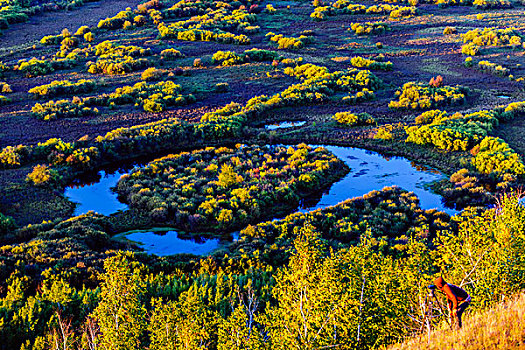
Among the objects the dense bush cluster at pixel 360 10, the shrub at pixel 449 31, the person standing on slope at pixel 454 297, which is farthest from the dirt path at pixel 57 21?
the person standing on slope at pixel 454 297

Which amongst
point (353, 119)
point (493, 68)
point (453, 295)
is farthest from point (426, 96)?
point (453, 295)

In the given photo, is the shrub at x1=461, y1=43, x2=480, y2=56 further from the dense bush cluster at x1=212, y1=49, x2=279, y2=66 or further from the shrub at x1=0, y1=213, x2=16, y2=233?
the shrub at x1=0, y1=213, x2=16, y2=233

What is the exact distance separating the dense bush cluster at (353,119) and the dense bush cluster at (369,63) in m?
18.3

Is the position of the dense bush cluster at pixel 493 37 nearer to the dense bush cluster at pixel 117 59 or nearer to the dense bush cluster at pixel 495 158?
the dense bush cluster at pixel 495 158

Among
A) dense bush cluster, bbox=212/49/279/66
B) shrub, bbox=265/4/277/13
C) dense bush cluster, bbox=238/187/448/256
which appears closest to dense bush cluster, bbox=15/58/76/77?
dense bush cluster, bbox=212/49/279/66

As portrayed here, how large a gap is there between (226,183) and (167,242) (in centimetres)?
711

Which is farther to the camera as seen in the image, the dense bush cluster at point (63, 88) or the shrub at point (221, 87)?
the shrub at point (221, 87)

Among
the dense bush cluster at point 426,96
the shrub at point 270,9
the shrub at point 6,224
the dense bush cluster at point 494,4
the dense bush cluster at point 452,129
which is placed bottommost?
the dense bush cluster at point 452,129

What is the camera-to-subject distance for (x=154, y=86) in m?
58.5

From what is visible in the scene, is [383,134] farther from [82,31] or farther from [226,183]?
[82,31]

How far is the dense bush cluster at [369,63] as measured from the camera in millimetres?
65062

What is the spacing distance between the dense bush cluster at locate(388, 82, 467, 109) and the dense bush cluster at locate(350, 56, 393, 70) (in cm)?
868

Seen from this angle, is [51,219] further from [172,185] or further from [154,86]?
[154,86]

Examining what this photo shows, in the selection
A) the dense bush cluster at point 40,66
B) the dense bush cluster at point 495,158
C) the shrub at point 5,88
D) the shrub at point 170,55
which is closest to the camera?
the dense bush cluster at point 495,158
